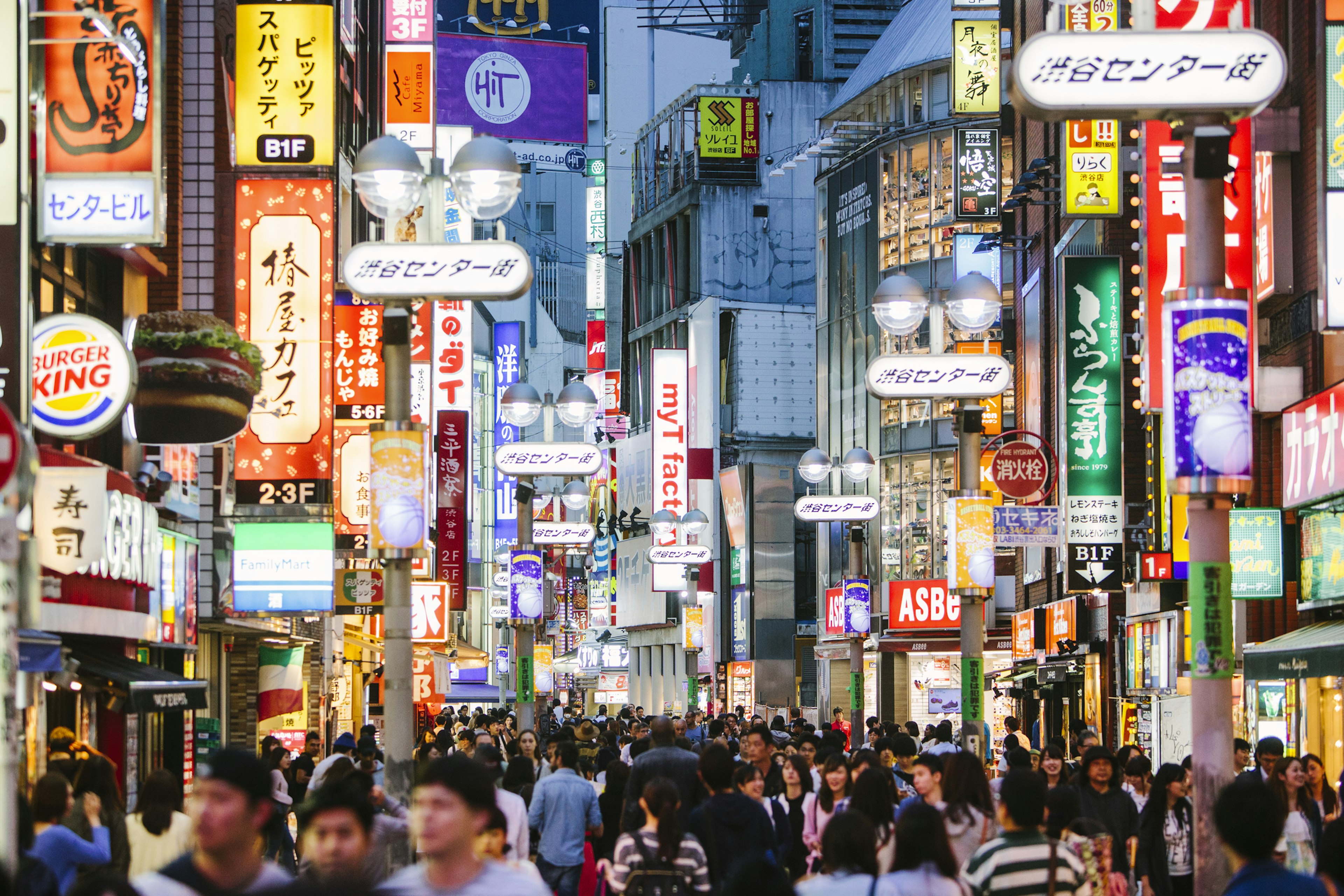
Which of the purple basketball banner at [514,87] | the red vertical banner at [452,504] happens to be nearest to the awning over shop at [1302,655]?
the red vertical banner at [452,504]

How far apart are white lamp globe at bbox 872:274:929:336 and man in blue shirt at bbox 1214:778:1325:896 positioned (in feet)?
38.6

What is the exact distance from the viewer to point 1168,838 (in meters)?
13.8

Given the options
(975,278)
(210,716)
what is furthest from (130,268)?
(975,278)

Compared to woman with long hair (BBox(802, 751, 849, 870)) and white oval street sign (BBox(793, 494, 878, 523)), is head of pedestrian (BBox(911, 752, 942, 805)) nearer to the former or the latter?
woman with long hair (BBox(802, 751, 849, 870))

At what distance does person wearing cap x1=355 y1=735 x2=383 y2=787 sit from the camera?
1753 centimetres

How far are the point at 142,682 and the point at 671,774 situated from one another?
6787 millimetres

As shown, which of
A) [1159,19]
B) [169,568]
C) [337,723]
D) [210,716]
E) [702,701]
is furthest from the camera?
[702,701]

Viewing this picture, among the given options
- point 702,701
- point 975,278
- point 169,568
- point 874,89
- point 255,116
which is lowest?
point 702,701

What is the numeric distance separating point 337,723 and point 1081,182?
18.9 metres

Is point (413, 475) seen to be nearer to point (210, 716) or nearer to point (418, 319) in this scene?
point (210, 716)

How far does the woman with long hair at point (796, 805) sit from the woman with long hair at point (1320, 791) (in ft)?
12.0

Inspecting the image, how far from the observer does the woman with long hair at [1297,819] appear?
1303cm

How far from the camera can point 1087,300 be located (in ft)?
103

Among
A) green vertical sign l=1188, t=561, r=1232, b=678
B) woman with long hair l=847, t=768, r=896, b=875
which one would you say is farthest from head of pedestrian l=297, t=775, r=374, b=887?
green vertical sign l=1188, t=561, r=1232, b=678
